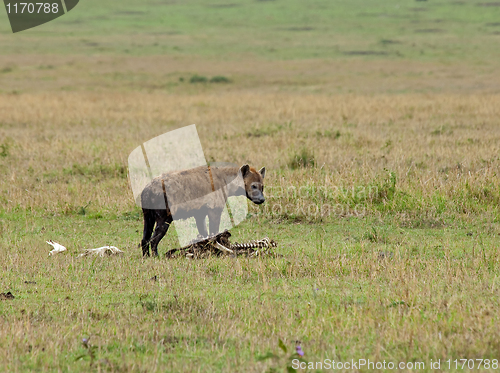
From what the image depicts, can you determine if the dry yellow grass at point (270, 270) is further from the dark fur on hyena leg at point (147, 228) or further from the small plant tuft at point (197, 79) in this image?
the small plant tuft at point (197, 79)

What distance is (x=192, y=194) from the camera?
8070 mm

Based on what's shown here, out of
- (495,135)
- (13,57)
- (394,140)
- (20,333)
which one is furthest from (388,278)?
(13,57)

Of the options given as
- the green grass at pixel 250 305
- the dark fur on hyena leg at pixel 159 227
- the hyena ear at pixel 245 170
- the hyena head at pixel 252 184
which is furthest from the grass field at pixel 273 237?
the hyena ear at pixel 245 170

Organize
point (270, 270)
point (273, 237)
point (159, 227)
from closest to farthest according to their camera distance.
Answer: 1. point (270, 270)
2. point (159, 227)
3. point (273, 237)

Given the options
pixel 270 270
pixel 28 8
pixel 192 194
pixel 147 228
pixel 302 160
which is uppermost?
pixel 28 8

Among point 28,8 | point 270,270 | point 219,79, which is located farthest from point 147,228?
point 28,8

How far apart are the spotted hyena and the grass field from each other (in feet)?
1.84

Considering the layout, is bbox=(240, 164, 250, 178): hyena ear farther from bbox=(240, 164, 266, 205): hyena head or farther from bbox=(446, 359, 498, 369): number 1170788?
bbox=(446, 359, 498, 369): number 1170788

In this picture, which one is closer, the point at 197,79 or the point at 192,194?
the point at 192,194

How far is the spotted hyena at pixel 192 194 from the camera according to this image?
7.78 metres

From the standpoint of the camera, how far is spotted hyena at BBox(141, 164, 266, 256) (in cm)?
778

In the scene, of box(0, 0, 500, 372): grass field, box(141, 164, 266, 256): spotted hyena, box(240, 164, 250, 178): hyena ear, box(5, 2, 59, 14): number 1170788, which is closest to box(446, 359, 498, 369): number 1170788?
box(0, 0, 500, 372): grass field

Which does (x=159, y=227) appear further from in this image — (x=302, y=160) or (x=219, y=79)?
(x=219, y=79)

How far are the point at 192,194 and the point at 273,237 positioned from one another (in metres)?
1.88
